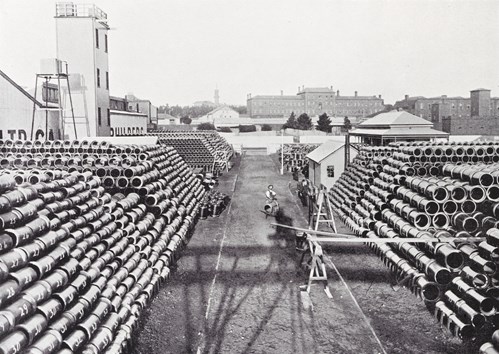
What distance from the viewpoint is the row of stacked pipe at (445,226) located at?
38.8 feet

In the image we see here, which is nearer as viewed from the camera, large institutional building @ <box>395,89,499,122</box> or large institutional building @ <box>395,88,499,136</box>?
large institutional building @ <box>395,88,499,136</box>

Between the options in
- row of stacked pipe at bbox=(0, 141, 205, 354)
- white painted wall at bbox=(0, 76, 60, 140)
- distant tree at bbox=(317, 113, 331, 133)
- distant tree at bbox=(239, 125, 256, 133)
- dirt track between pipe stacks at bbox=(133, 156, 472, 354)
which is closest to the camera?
row of stacked pipe at bbox=(0, 141, 205, 354)

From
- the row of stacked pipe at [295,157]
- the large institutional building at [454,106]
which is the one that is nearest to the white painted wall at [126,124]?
the row of stacked pipe at [295,157]

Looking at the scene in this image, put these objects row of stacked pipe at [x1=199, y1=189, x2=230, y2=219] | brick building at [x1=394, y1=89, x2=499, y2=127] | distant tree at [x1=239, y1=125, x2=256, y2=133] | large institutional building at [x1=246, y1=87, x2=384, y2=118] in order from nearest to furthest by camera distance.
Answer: row of stacked pipe at [x1=199, y1=189, x2=230, y2=219], brick building at [x1=394, y1=89, x2=499, y2=127], distant tree at [x1=239, y1=125, x2=256, y2=133], large institutional building at [x1=246, y1=87, x2=384, y2=118]

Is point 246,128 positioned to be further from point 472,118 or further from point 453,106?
point 472,118

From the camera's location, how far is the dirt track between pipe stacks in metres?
11.8

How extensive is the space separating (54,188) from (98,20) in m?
30.3

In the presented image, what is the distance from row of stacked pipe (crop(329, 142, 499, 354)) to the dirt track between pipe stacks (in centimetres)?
65

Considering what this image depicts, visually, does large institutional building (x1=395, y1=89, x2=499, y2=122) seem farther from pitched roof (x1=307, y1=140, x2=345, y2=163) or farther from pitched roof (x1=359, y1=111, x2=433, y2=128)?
pitched roof (x1=307, y1=140, x2=345, y2=163)

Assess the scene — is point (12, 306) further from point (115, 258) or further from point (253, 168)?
point (253, 168)

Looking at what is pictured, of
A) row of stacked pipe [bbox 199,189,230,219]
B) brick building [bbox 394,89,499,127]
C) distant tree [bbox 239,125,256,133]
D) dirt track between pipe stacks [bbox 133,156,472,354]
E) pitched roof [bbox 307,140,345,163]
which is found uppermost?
brick building [bbox 394,89,499,127]

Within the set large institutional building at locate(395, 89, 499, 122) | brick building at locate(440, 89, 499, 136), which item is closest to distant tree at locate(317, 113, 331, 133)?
large institutional building at locate(395, 89, 499, 122)

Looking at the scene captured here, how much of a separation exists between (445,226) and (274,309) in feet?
21.1

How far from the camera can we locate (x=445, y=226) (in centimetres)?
1591
